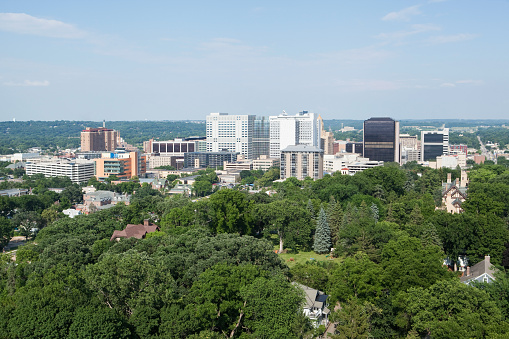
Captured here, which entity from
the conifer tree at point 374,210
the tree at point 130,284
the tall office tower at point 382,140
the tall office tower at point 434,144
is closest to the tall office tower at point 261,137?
the tall office tower at point 382,140

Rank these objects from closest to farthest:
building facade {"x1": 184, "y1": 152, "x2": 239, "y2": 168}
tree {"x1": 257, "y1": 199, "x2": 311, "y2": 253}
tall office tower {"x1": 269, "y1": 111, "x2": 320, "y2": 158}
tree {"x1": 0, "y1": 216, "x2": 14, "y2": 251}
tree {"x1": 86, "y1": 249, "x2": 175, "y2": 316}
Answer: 1. tree {"x1": 86, "y1": 249, "x2": 175, "y2": 316}
2. tree {"x1": 257, "y1": 199, "x2": 311, "y2": 253}
3. tree {"x1": 0, "y1": 216, "x2": 14, "y2": 251}
4. building facade {"x1": 184, "y1": 152, "x2": 239, "y2": 168}
5. tall office tower {"x1": 269, "y1": 111, "x2": 320, "y2": 158}

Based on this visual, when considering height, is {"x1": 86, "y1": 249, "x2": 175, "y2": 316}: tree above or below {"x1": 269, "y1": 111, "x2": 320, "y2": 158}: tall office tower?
below

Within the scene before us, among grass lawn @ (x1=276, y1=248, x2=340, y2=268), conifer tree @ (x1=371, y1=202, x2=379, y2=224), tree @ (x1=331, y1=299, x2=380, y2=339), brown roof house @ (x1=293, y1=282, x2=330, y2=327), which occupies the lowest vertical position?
grass lawn @ (x1=276, y1=248, x2=340, y2=268)

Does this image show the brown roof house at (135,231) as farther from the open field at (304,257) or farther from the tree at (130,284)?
the tree at (130,284)

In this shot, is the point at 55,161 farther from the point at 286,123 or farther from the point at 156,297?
the point at 156,297

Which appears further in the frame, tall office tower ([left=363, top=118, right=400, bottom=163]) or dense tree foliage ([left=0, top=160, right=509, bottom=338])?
tall office tower ([left=363, top=118, right=400, bottom=163])

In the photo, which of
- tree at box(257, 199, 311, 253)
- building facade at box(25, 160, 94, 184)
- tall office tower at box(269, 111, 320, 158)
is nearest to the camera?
tree at box(257, 199, 311, 253)

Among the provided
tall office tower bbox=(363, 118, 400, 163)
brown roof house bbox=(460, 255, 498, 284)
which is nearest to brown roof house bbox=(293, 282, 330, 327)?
brown roof house bbox=(460, 255, 498, 284)

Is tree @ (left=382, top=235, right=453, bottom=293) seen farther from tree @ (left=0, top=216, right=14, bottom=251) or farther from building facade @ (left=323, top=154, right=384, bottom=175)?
building facade @ (left=323, top=154, right=384, bottom=175)
